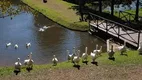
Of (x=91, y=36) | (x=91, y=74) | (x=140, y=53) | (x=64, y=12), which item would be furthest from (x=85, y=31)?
(x=91, y=74)

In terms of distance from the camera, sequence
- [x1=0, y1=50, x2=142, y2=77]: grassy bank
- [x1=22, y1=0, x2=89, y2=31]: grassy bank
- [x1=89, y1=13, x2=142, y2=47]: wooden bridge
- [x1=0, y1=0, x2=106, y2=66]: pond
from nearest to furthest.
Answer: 1. [x1=0, y1=50, x2=142, y2=77]: grassy bank
2. [x1=0, y1=0, x2=106, y2=66]: pond
3. [x1=89, y1=13, x2=142, y2=47]: wooden bridge
4. [x1=22, y1=0, x2=89, y2=31]: grassy bank

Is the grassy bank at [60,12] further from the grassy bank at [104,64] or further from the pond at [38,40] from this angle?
the grassy bank at [104,64]

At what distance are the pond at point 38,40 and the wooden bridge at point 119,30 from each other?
4.18ft

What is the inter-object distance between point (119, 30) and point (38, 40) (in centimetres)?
902

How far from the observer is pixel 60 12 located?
4856 cm

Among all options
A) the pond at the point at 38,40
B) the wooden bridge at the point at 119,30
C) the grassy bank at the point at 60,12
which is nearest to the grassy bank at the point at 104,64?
the pond at the point at 38,40

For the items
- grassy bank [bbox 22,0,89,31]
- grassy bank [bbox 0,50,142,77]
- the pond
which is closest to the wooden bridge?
the pond

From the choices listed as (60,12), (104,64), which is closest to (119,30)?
(104,64)

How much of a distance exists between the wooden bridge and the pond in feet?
4.18

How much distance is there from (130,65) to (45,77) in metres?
6.00

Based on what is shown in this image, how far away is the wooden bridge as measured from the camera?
29.7 meters

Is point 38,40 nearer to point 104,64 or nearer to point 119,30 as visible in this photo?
point 119,30

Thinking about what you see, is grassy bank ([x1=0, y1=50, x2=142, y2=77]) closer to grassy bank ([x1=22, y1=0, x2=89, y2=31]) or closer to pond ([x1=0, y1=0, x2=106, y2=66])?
pond ([x1=0, y1=0, x2=106, y2=66])

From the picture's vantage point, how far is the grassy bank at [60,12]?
40391mm
